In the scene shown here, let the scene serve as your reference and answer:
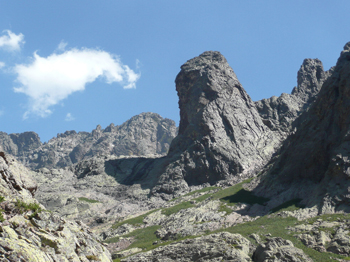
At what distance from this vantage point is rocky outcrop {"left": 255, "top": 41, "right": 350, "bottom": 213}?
236 ft

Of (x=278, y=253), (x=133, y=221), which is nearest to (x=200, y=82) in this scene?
(x=133, y=221)

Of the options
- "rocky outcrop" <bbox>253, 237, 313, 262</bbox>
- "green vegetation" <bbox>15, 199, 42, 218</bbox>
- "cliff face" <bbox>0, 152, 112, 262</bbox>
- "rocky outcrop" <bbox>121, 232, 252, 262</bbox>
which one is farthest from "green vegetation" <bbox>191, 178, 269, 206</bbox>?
"green vegetation" <bbox>15, 199, 42, 218</bbox>

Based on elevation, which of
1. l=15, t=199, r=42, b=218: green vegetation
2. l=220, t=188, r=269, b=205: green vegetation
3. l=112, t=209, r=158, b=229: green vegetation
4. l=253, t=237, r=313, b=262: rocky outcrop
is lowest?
l=253, t=237, r=313, b=262: rocky outcrop

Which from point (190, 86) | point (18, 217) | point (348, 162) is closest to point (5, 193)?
point (18, 217)

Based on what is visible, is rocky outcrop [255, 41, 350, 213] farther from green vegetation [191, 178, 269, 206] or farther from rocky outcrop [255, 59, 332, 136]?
rocky outcrop [255, 59, 332, 136]

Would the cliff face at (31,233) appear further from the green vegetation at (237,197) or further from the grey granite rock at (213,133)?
the grey granite rock at (213,133)

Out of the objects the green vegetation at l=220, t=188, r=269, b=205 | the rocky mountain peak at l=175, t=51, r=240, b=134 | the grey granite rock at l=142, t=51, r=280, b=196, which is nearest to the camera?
the green vegetation at l=220, t=188, r=269, b=205

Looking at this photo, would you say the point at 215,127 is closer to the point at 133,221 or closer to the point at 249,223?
the point at 133,221

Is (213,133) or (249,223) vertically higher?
(213,133)

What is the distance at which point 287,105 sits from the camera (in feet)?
572

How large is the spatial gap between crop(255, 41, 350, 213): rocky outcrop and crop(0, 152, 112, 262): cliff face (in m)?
54.9

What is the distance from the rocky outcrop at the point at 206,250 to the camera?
44594mm

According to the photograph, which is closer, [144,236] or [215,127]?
[144,236]

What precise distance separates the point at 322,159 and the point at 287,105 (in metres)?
93.9
